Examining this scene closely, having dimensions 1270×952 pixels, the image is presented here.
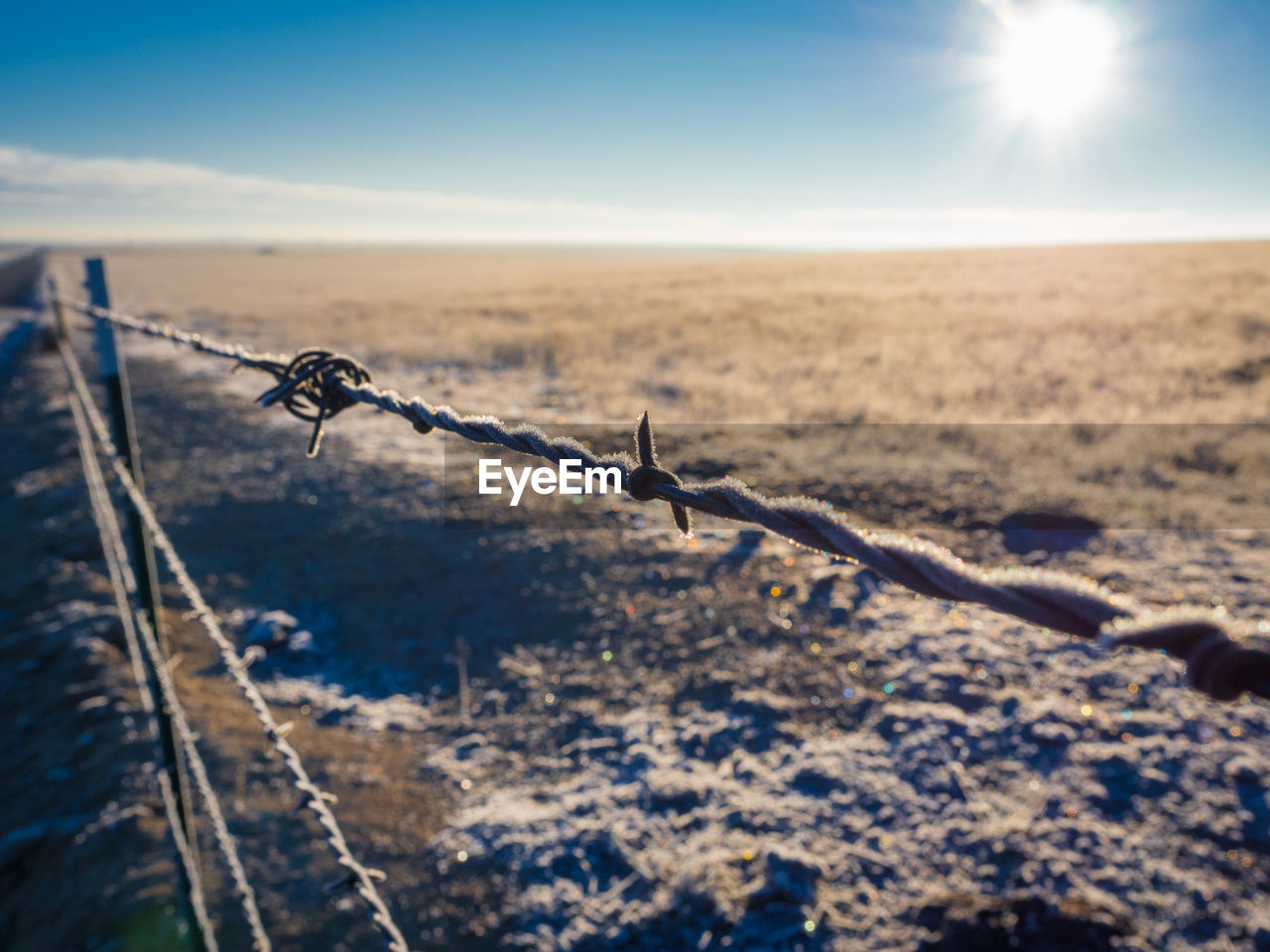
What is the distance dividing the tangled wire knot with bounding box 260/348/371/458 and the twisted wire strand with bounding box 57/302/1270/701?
39cm

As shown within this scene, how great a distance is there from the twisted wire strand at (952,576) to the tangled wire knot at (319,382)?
0.39 m

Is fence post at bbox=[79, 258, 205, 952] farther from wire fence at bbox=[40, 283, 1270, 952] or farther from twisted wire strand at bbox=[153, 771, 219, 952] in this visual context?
wire fence at bbox=[40, 283, 1270, 952]

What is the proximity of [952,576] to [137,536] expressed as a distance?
2.83 m

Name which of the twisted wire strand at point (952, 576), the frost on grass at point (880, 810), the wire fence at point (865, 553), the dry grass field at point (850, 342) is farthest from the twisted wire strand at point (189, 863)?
the dry grass field at point (850, 342)

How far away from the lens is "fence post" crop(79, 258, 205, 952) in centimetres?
253

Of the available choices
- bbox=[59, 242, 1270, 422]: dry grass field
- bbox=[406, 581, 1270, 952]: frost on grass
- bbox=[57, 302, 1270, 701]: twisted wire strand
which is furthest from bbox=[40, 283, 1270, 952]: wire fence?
bbox=[59, 242, 1270, 422]: dry grass field

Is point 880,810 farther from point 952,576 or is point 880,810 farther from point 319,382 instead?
point 952,576

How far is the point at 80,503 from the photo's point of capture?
798 centimetres

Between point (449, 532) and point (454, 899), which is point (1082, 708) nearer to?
point (454, 899)

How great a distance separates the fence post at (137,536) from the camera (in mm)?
2533

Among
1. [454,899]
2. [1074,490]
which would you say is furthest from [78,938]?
[1074,490]

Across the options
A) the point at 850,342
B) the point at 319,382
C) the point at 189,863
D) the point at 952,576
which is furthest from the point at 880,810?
the point at 850,342

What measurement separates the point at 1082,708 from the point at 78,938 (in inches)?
208

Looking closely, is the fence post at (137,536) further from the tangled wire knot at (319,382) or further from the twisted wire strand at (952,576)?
the twisted wire strand at (952,576)
